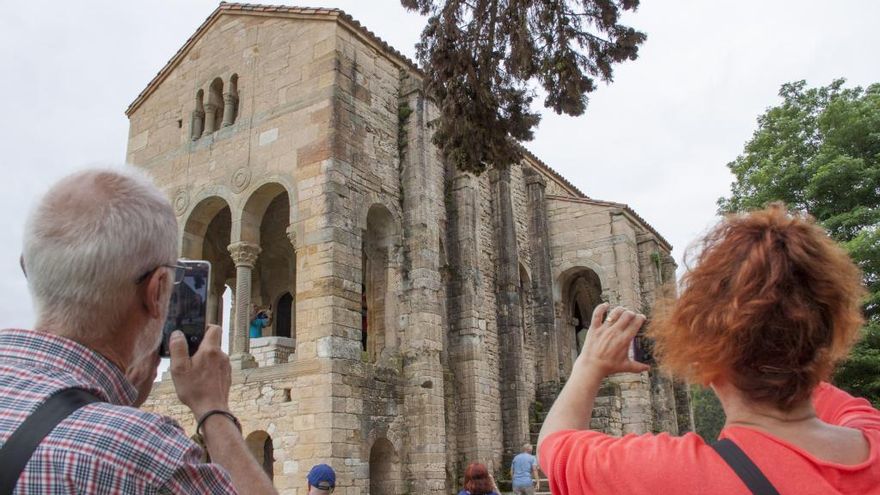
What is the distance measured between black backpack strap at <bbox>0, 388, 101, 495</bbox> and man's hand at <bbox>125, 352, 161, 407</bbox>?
0.31 meters

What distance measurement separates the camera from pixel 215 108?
52.4 feet

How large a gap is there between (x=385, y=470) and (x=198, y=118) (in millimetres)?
8991

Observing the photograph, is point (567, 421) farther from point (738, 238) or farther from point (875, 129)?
point (875, 129)

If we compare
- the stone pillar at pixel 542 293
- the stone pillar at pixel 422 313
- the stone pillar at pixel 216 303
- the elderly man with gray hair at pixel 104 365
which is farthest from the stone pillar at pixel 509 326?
the elderly man with gray hair at pixel 104 365

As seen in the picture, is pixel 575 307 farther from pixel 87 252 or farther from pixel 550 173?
pixel 87 252

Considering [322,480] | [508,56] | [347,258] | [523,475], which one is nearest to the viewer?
[322,480]

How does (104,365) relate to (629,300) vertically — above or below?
below

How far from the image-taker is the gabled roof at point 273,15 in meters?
14.1

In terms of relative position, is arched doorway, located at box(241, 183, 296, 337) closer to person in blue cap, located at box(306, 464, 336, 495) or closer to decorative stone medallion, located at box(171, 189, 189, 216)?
decorative stone medallion, located at box(171, 189, 189, 216)

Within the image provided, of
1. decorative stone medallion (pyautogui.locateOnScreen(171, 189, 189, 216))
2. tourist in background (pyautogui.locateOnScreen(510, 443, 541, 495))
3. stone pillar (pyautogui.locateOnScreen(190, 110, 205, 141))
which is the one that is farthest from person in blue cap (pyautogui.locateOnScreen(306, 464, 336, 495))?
stone pillar (pyautogui.locateOnScreen(190, 110, 205, 141))

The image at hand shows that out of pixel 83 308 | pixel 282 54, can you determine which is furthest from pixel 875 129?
pixel 83 308

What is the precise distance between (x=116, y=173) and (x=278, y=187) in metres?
12.9

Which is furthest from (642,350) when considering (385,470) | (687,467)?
(385,470)

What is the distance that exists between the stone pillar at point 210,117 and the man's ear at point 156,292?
14970mm
